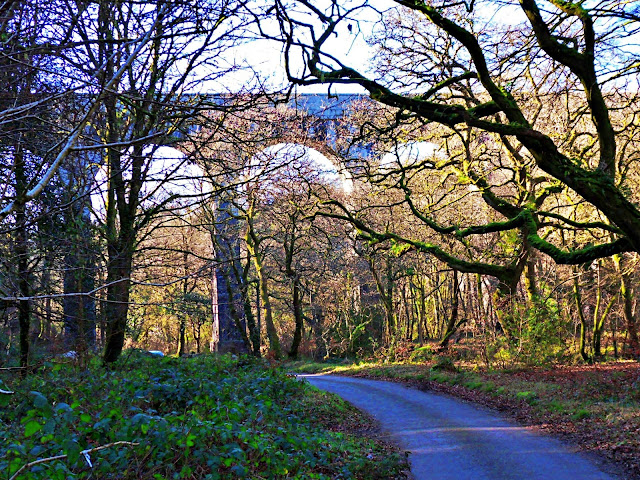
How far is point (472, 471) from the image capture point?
629cm

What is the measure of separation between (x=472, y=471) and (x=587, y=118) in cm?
1234

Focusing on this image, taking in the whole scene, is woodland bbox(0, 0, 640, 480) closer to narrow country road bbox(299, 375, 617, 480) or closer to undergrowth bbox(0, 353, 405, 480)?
undergrowth bbox(0, 353, 405, 480)

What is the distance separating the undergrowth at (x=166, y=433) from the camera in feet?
→ 10.2

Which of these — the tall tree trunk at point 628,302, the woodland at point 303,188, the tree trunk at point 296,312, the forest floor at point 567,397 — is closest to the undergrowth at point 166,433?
the woodland at point 303,188

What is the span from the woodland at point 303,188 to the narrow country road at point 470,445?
9.03 feet

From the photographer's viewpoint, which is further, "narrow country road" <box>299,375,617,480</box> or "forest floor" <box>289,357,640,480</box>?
"forest floor" <box>289,357,640,480</box>

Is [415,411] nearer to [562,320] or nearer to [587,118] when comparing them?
[562,320]

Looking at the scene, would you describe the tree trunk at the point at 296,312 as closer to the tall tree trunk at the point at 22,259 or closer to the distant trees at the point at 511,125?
the distant trees at the point at 511,125

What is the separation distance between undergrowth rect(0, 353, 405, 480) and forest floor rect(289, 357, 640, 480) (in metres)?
3.01

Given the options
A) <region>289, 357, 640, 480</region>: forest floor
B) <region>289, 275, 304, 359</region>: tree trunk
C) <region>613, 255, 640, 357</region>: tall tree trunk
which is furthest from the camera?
Result: <region>289, 275, 304, 359</region>: tree trunk

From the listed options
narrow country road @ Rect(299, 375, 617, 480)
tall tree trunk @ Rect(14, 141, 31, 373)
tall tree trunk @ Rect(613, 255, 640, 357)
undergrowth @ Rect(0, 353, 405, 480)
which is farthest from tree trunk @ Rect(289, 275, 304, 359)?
tall tree trunk @ Rect(14, 141, 31, 373)

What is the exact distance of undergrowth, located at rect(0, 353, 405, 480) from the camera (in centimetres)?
311

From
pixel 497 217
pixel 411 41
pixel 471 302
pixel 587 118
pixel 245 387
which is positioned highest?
pixel 411 41

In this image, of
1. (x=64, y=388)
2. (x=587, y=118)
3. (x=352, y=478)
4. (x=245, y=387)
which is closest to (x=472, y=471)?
(x=352, y=478)
